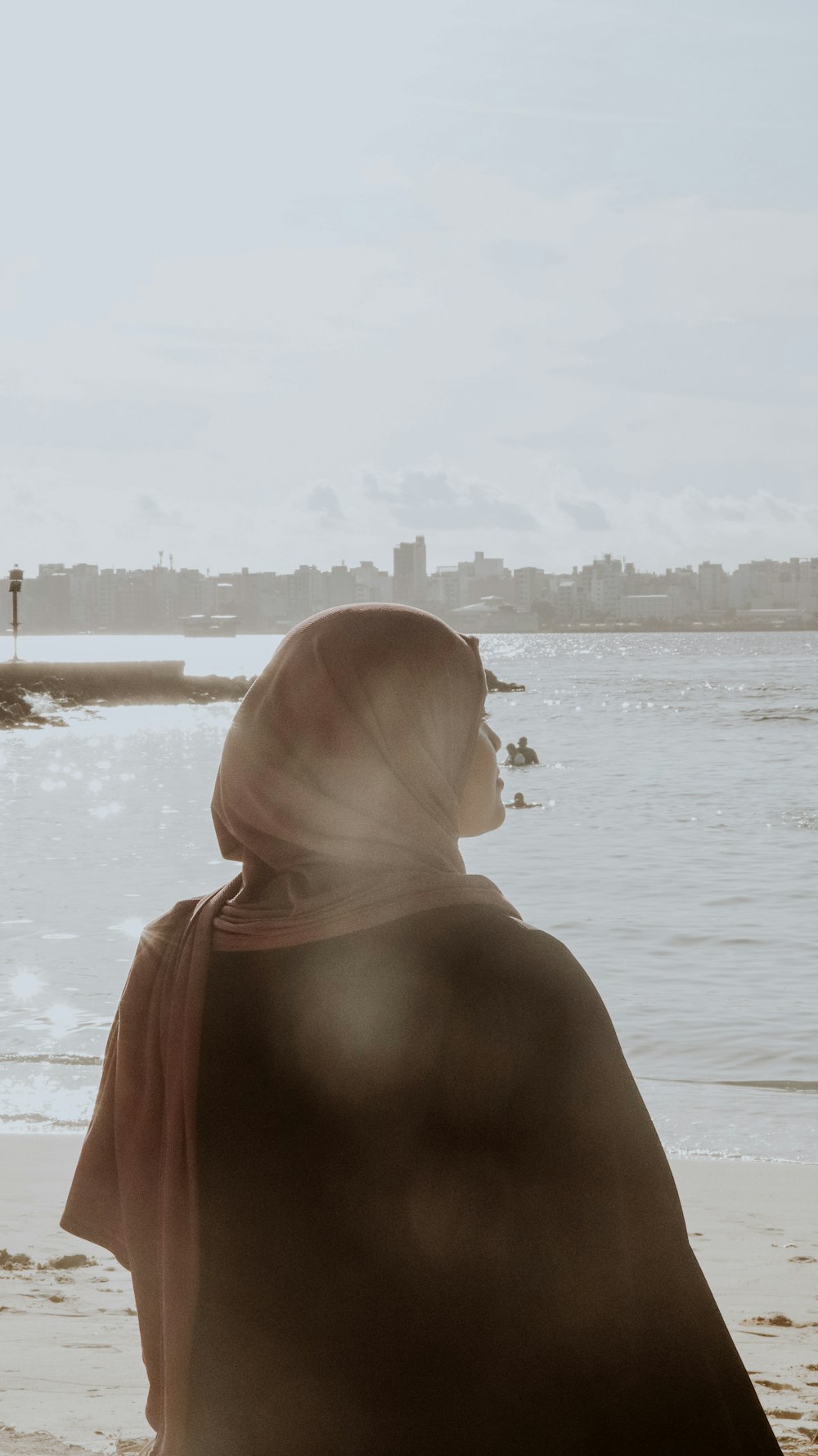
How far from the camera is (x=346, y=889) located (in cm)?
165

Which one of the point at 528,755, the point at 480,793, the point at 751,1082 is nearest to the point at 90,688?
the point at 528,755

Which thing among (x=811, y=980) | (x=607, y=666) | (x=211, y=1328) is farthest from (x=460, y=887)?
(x=607, y=666)

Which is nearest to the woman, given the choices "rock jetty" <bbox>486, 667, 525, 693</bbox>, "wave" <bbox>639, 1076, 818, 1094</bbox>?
"wave" <bbox>639, 1076, 818, 1094</bbox>

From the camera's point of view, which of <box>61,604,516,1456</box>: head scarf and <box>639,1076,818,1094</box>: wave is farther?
<box>639,1076,818,1094</box>: wave

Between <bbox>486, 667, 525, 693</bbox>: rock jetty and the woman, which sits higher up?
the woman

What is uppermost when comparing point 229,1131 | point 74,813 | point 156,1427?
point 229,1131

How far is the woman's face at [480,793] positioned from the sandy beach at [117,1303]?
3.00 meters

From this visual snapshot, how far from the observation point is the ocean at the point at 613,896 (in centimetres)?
961

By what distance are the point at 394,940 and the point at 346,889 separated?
0.09 metres

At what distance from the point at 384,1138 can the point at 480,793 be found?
427mm

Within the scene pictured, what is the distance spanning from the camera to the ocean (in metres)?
9.61

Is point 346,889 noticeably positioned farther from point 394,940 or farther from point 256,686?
point 256,686

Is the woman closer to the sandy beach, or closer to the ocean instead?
the sandy beach

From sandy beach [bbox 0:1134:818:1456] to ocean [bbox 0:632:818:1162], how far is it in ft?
2.52
